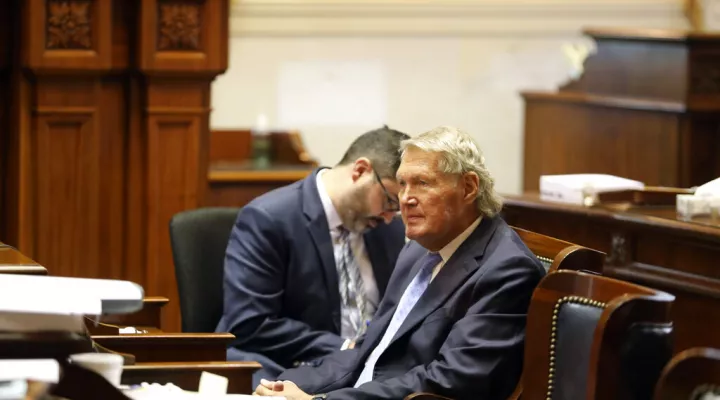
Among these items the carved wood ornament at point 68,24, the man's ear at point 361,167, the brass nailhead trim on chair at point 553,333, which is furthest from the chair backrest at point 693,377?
the carved wood ornament at point 68,24

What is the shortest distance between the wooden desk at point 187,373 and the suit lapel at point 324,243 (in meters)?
1.03

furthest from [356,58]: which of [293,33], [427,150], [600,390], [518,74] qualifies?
[600,390]

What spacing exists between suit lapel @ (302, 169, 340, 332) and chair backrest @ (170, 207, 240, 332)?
396 mm

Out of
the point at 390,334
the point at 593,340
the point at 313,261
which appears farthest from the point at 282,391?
the point at 593,340

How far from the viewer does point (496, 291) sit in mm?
2918

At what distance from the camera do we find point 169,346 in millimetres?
3006

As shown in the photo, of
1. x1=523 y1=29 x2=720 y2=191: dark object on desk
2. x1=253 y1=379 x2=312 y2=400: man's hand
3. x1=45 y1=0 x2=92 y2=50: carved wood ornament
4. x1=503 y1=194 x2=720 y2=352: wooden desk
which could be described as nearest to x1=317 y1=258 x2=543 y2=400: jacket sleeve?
x1=253 y1=379 x2=312 y2=400: man's hand

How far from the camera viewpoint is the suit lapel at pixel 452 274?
10.00ft

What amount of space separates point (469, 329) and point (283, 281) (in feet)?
3.37

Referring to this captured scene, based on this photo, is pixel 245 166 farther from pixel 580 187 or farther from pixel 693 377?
pixel 693 377

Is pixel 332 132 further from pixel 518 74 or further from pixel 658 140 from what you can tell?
pixel 658 140

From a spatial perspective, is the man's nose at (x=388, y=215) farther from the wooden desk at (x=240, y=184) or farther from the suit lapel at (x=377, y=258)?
the wooden desk at (x=240, y=184)

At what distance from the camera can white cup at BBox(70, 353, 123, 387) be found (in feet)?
7.38

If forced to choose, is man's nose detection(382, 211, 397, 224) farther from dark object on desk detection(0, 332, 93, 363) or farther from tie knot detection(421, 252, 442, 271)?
dark object on desk detection(0, 332, 93, 363)
